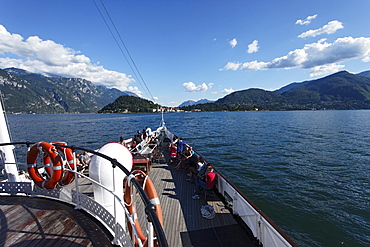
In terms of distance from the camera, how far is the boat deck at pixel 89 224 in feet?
8.55

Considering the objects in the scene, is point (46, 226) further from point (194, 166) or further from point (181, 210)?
point (194, 166)

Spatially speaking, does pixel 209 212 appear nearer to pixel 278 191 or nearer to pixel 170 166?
pixel 170 166

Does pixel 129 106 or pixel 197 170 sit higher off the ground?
pixel 129 106

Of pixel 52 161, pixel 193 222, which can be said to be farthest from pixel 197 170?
pixel 52 161

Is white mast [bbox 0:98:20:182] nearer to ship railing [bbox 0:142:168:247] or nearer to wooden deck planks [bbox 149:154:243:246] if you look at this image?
ship railing [bbox 0:142:168:247]

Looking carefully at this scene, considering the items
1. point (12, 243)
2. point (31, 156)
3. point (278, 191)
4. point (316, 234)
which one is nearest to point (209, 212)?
point (12, 243)

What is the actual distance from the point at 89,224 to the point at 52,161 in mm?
1362

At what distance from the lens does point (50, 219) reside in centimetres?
301

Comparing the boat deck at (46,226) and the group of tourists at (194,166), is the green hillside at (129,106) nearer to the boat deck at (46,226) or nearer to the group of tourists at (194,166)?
the group of tourists at (194,166)

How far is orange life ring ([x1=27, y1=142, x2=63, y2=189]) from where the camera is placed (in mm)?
3279

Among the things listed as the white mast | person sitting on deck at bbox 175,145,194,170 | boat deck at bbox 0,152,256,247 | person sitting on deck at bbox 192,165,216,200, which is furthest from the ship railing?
person sitting on deck at bbox 175,145,194,170

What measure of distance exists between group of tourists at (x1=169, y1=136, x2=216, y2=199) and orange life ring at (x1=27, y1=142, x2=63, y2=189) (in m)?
3.67

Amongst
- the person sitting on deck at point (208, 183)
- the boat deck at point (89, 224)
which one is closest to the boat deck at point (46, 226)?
the boat deck at point (89, 224)

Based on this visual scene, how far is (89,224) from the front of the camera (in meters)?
2.91
